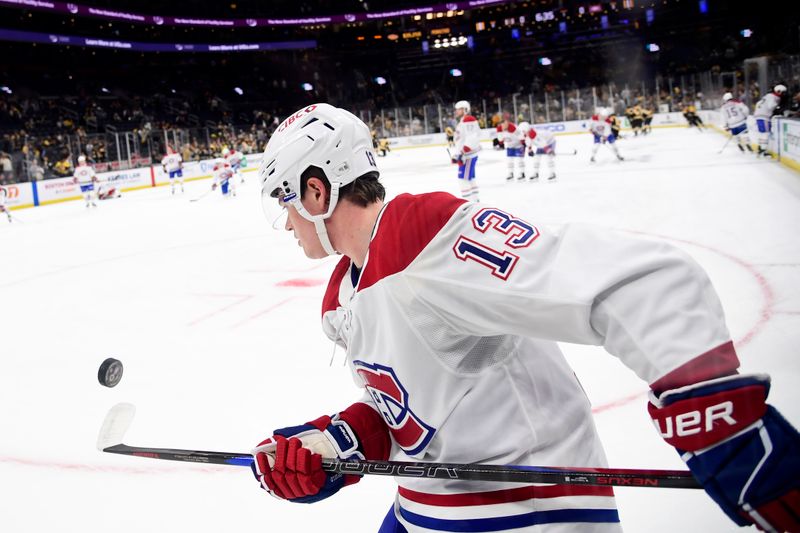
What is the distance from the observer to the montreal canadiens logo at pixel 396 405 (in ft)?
4.12

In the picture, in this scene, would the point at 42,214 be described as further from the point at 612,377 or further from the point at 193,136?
the point at 612,377

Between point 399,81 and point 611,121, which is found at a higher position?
point 399,81

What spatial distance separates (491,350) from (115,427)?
1.41 meters

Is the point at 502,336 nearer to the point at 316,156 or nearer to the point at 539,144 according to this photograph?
the point at 316,156

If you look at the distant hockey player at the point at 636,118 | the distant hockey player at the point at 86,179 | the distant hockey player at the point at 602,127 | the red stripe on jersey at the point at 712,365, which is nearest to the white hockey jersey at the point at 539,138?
the distant hockey player at the point at 602,127

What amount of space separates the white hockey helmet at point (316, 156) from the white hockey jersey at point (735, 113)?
46.9ft

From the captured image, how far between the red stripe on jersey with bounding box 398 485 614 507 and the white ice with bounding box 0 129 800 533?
0.47 ft

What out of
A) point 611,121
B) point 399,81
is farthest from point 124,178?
point 399,81

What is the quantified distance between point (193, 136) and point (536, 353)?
2448cm

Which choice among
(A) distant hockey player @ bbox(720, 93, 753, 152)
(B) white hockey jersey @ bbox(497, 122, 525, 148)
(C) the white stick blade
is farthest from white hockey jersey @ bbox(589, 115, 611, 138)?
(C) the white stick blade

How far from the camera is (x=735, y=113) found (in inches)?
532

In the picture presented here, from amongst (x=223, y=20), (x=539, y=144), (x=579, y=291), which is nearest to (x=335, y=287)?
(x=579, y=291)

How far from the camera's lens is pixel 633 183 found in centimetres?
1095

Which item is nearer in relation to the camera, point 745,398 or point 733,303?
point 745,398
